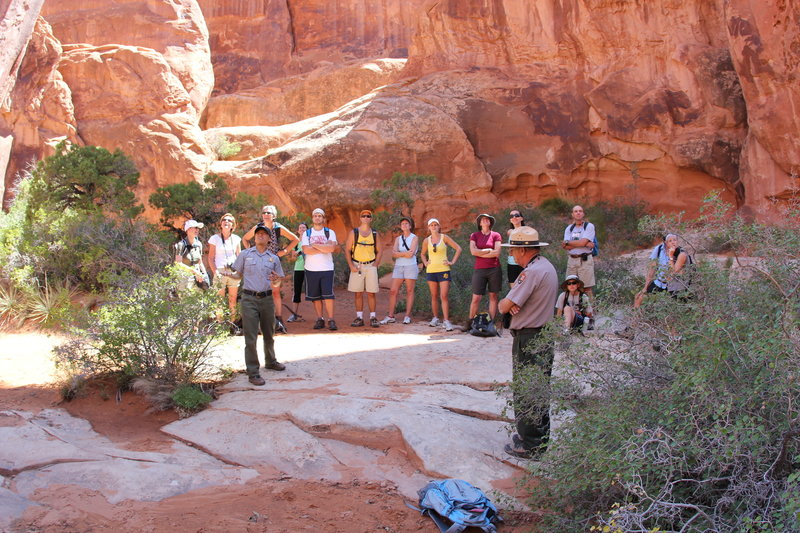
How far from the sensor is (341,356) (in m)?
7.67

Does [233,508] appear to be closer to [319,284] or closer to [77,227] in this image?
[319,284]

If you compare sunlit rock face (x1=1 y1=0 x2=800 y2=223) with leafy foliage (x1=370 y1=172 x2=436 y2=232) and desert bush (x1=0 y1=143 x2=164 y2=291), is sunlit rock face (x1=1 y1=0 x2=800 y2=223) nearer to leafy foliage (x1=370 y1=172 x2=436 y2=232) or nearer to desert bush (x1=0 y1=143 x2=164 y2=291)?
leafy foliage (x1=370 y1=172 x2=436 y2=232)

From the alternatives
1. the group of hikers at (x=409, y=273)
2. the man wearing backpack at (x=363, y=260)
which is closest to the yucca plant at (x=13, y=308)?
the group of hikers at (x=409, y=273)

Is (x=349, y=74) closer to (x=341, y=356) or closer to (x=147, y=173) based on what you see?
(x=147, y=173)

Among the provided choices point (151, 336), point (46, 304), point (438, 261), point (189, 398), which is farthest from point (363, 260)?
point (46, 304)

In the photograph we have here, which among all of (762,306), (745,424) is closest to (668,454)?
(745,424)

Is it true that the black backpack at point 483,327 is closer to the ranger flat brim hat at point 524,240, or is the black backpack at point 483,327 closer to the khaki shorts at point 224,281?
the khaki shorts at point 224,281

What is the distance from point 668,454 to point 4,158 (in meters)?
19.1

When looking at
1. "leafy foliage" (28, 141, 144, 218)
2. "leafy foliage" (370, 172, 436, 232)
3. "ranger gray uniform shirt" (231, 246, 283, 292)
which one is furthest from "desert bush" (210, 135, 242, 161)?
"ranger gray uniform shirt" (231, 246, 283, 292)

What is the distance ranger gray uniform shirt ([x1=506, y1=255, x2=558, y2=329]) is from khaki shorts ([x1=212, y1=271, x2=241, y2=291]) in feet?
13.5

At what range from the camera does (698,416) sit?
10.6ft

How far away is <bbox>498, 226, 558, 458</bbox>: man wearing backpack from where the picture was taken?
4750 millimetres

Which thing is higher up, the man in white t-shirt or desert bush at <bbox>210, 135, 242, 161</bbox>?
desert bush at <bbox>210, 135, 242, 161</bbox>

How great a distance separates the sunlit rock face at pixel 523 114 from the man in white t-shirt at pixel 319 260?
8883mm
